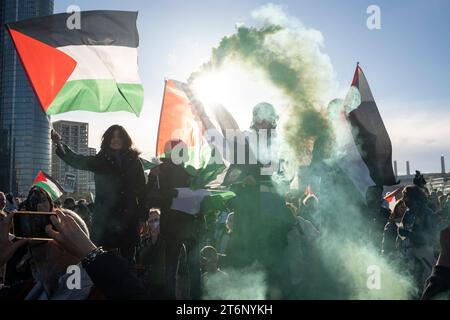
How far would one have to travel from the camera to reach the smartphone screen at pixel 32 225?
1532 mm

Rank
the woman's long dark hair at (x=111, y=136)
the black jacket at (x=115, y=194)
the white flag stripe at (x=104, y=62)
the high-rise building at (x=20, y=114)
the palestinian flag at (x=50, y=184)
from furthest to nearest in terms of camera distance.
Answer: the high-rise building at (x=20, y=114) → the palestinian flag at (x=50, y=184) → the white flag stripe at (x=104, y=62) → the woman's long dark hair at (x=111, y=136) → the black jacket at (x=115, y=194)

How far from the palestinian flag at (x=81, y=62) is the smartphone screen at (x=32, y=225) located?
4235mm

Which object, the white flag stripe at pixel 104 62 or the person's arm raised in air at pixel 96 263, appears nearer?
the person's arm raised in air at pixel 96 263

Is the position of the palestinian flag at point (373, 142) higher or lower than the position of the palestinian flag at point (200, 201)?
higher

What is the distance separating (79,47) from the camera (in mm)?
5750

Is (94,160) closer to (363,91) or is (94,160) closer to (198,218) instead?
(198,218)

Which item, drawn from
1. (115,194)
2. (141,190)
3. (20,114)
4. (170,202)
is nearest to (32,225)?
(115,194)

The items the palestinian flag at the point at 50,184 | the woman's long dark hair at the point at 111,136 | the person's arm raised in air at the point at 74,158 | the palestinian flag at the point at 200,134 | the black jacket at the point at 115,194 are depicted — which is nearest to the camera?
the black jacket at the point at 115,194

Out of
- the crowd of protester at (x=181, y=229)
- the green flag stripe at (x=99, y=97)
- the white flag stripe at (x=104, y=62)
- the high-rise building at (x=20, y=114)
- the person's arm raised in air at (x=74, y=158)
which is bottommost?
the crowd of protester at (x=181, y=229)

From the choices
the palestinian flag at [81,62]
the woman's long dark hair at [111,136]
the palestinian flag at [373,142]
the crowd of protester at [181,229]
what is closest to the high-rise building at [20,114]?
the palestinian flag at [81,62]

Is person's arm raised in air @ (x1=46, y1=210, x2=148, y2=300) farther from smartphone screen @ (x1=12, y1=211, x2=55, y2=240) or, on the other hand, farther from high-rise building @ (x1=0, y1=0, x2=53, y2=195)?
Answer: high-rise building @ (x1=0, y1=0, x2=53, y2=195)

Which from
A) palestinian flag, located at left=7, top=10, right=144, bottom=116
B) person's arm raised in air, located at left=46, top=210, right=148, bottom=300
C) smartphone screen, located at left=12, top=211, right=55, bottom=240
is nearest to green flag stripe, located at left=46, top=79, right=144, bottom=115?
palestinian flag, located at left=7, top=10, right=144, bottom=116

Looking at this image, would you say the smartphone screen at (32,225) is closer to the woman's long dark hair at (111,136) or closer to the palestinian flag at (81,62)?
the woman's long dark hair at (111,136)
